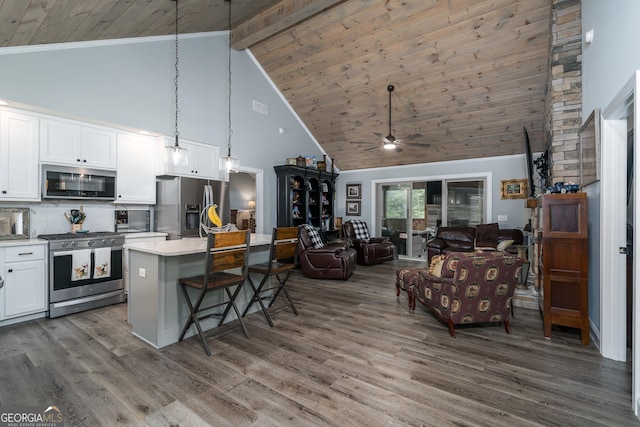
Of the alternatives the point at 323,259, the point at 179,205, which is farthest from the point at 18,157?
the point at 323,259

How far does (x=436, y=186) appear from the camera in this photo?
293 inches

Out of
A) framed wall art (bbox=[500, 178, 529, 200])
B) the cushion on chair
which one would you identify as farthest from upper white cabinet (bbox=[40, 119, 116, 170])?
framed wall art (bbox=[500, 178, 529, 200])

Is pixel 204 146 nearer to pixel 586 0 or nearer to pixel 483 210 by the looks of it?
pixel 586 0

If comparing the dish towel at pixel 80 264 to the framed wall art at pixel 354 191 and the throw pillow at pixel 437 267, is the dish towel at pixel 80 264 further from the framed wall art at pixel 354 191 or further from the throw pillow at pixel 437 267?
the framed wall art at pixel 354 191

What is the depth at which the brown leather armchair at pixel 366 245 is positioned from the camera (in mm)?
6715

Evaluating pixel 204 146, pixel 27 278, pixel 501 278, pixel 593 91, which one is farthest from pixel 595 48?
pixel 27 278

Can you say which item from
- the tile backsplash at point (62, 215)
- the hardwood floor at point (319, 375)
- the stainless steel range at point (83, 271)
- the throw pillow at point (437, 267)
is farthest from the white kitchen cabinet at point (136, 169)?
the throw pillow at point (437, 267)

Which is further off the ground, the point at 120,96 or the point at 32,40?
the point at 32,40

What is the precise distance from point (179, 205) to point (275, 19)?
10.6 feet

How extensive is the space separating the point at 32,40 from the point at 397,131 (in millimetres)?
5792

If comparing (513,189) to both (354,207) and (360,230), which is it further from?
(354,207)

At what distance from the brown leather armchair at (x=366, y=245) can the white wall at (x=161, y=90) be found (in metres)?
1.95

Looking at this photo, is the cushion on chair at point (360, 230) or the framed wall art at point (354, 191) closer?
the cushion on chair at point (360, 230)

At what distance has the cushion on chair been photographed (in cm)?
728
